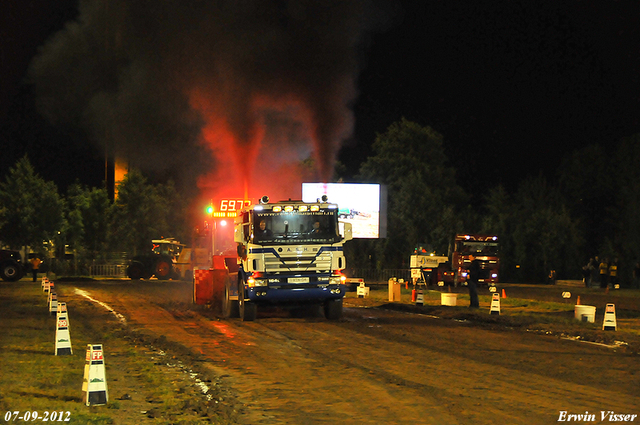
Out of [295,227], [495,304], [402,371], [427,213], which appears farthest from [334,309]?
[427,213]

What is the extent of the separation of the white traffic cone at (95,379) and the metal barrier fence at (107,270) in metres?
46.4

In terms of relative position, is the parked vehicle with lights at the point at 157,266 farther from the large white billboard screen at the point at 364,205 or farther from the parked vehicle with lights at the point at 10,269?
the large white billboard screen at the point at 364,205

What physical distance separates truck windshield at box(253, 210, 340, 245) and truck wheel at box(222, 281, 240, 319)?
2360mm

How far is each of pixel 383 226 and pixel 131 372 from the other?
3468 centimetres

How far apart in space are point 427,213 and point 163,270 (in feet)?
78.8

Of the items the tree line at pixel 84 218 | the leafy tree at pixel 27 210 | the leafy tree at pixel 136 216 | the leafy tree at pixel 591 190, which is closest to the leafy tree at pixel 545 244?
the leafy tree at pixel 591 190

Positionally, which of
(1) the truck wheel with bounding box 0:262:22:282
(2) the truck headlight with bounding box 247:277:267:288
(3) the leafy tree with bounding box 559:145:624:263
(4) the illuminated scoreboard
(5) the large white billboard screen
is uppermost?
(3) the leafy tree with bounding box 559:145:624:263

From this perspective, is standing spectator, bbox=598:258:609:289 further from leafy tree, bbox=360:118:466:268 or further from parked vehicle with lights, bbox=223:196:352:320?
parked vehicle with lights, bbox=223:196:352:320

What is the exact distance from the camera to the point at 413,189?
63.2 m

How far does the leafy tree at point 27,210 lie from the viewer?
2479 inches

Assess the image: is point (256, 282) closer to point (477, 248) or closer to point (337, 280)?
point (337, 280)

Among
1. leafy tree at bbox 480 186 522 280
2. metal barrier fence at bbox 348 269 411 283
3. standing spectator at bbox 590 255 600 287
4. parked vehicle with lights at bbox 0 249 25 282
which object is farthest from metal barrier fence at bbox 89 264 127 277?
standing spectator at bbox 590 255 600 287

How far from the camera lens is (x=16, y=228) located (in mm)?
63094

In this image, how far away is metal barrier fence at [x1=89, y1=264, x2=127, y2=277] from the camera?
54.2 m
